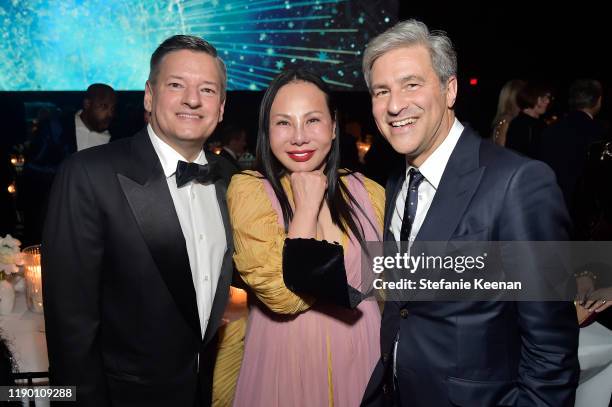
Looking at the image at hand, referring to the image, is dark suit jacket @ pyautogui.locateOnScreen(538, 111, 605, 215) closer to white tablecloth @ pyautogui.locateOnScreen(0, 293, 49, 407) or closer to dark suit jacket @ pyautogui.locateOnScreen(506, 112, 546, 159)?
dark suit jacket @ pyautogui.locateOnScreen(506, 112, 546, 159)

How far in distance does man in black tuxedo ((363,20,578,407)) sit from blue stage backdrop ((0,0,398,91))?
463cm

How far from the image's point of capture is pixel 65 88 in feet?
18.9

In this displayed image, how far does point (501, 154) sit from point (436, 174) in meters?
0.21

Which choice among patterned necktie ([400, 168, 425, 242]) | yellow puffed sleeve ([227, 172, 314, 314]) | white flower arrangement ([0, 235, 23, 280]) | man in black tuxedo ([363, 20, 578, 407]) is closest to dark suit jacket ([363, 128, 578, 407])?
man in black tuxedo ([363, 20, 578, 407])

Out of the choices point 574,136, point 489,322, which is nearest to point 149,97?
point 489,322

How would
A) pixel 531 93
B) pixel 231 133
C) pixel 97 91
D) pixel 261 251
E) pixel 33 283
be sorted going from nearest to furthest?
pixel 261 251 → pixel 33 283 → pixel 97 91 → pixel 531 93 → pixel 231 133

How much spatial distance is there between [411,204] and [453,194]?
18 centimetres

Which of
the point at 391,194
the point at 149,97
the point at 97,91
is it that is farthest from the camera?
the point at 97,91

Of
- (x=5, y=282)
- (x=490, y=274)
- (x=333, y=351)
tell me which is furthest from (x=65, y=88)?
(x=490, y=274)

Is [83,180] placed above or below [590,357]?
above

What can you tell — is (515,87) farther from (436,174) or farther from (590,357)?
(436,174)

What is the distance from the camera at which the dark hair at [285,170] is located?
1.73 metres

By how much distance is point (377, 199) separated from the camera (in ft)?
6.13
